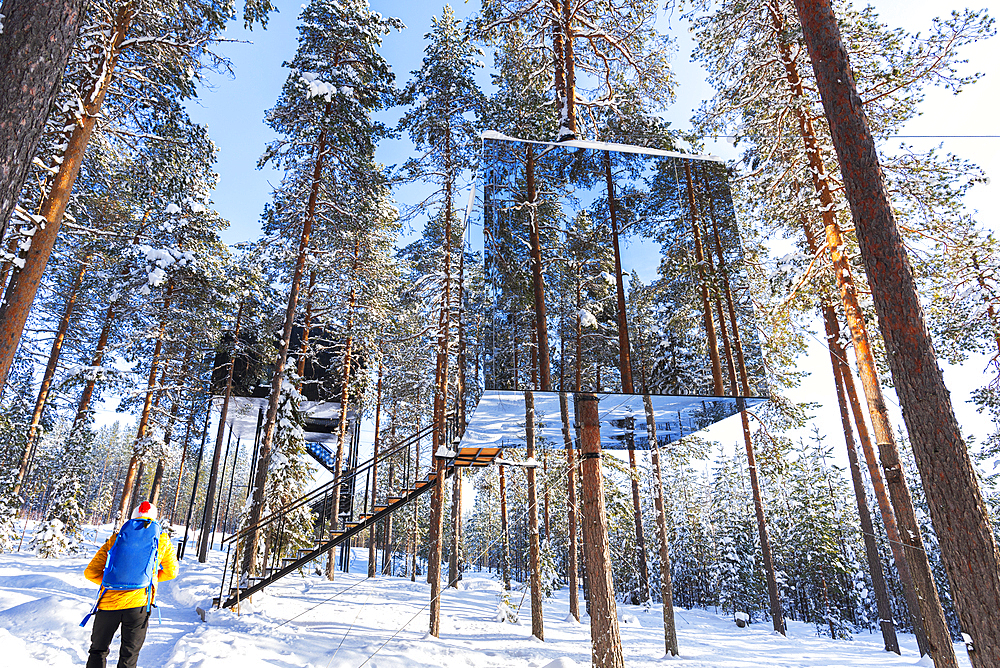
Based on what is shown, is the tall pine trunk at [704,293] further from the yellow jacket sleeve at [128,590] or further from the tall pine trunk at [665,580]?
the yellow jacket sleeve at [128,590]

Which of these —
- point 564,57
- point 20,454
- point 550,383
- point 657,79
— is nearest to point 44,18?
point 550,383

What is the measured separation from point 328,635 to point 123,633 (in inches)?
234

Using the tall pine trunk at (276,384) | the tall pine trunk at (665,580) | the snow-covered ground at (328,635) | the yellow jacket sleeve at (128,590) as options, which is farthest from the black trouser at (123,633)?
the tall pine trunk at (665,580)

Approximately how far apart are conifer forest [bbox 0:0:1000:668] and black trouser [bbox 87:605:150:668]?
9.99ft

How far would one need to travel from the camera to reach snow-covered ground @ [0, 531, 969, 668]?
676 cm

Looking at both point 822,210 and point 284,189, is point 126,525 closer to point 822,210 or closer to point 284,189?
point 284,189

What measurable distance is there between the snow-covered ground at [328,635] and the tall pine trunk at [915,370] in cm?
481

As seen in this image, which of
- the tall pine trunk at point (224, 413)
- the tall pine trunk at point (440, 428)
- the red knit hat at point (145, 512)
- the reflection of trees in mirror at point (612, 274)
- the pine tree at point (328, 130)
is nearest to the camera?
the red knit hat at point (145, 512)

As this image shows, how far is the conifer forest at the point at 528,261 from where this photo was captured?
225 inches

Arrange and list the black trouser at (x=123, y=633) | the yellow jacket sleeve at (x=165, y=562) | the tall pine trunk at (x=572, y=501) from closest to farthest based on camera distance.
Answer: the black trouser at (x=123, y=633)
the yellow jacket sleeve at (x=165, y=562)
the tall pine trunk at (x=572, y=501)

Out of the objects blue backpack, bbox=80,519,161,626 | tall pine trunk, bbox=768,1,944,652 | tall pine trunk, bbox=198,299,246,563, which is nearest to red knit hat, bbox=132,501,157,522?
blue backpack, bbox=80,519,161,626

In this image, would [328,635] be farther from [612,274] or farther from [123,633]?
[612,274]

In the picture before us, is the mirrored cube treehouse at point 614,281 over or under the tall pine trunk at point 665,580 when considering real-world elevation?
over

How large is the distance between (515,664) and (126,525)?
8.12 metres
